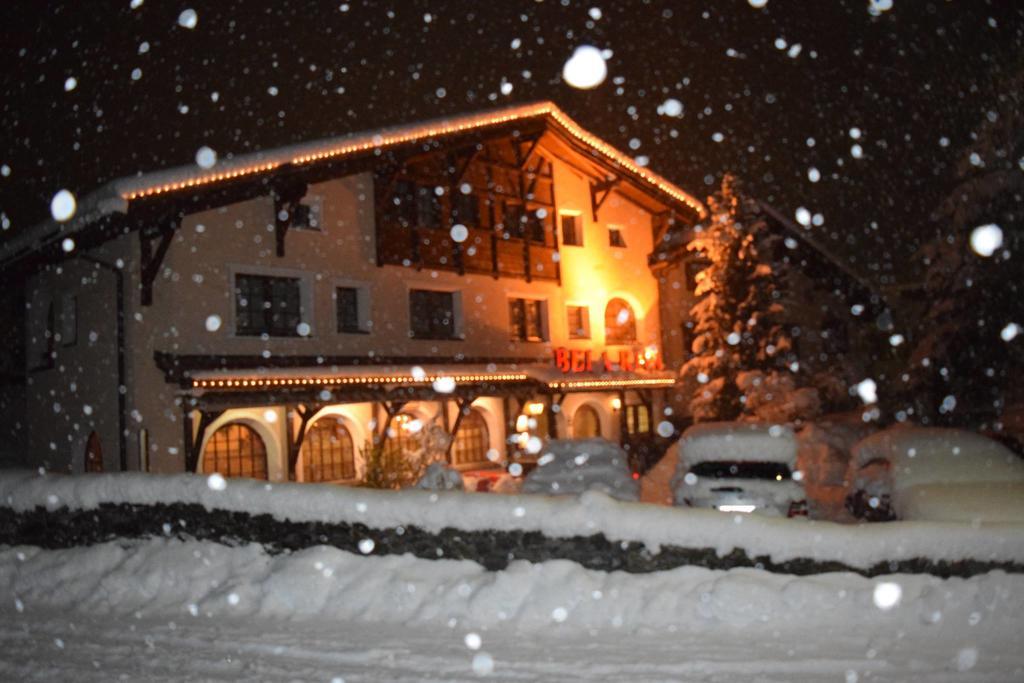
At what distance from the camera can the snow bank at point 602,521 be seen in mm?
7957

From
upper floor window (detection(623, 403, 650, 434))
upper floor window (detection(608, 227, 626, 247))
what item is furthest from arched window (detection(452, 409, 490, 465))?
upper floor window (detection(608, 227, 626, 247))

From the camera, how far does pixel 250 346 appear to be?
16.6 meters

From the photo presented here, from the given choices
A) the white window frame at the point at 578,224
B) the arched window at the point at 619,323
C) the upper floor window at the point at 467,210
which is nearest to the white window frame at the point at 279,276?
the upper floor window at the point at 467,210

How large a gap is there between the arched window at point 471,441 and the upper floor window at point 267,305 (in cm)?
608

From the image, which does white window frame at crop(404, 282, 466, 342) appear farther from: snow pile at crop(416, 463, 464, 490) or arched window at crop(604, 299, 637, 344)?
snow pile at crop(416, 463, 464, 490)

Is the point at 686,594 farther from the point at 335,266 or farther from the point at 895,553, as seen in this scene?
the point at 335,266

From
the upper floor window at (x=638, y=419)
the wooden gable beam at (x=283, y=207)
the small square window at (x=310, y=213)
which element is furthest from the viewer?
the upper floor window at (x=638, y=419)

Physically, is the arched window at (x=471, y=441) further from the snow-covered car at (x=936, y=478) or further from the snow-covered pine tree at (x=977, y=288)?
the snow-covered pine tree at (x=977, y=288)

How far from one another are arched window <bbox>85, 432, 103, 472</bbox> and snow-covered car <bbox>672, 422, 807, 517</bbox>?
12261 mm

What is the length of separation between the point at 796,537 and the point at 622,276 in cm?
1833

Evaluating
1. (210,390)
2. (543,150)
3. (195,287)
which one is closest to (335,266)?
(195,287)

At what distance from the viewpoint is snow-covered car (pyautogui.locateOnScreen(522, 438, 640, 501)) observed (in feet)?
45.4

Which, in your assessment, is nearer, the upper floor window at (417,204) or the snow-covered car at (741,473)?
the snow-covered car at (741,473)

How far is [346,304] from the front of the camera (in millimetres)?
19047
